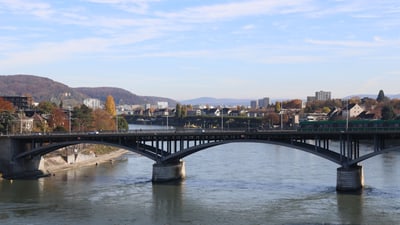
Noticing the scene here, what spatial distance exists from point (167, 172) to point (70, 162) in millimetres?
15775

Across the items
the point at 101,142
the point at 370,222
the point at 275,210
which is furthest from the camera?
the point at 101,142

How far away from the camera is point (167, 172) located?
51.2m

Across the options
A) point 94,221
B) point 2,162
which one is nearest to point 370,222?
point 94,221

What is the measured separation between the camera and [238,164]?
205 feet

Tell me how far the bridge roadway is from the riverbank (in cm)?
237

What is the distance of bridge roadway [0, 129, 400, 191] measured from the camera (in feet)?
145

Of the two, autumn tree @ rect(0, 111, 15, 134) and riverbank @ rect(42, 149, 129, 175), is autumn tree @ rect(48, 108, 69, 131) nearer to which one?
riverbank @ rect(42, 149, 129, 175)

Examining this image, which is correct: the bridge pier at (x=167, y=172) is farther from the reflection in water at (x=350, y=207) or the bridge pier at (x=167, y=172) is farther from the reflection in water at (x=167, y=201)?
the reflection in water at (x=350, y=207)

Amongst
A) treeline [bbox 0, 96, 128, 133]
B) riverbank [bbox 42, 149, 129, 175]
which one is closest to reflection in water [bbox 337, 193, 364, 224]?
riverbank [bbox 42, 149, 129, 175]

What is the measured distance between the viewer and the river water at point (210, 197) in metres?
35.8

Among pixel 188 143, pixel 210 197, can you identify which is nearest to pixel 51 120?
pixel 188 143

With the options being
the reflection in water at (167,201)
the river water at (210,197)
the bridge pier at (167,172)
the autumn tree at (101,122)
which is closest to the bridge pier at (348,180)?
the river water at (210,197)

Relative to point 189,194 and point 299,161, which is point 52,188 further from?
point 299,161

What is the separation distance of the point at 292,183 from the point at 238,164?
48.3 ft
